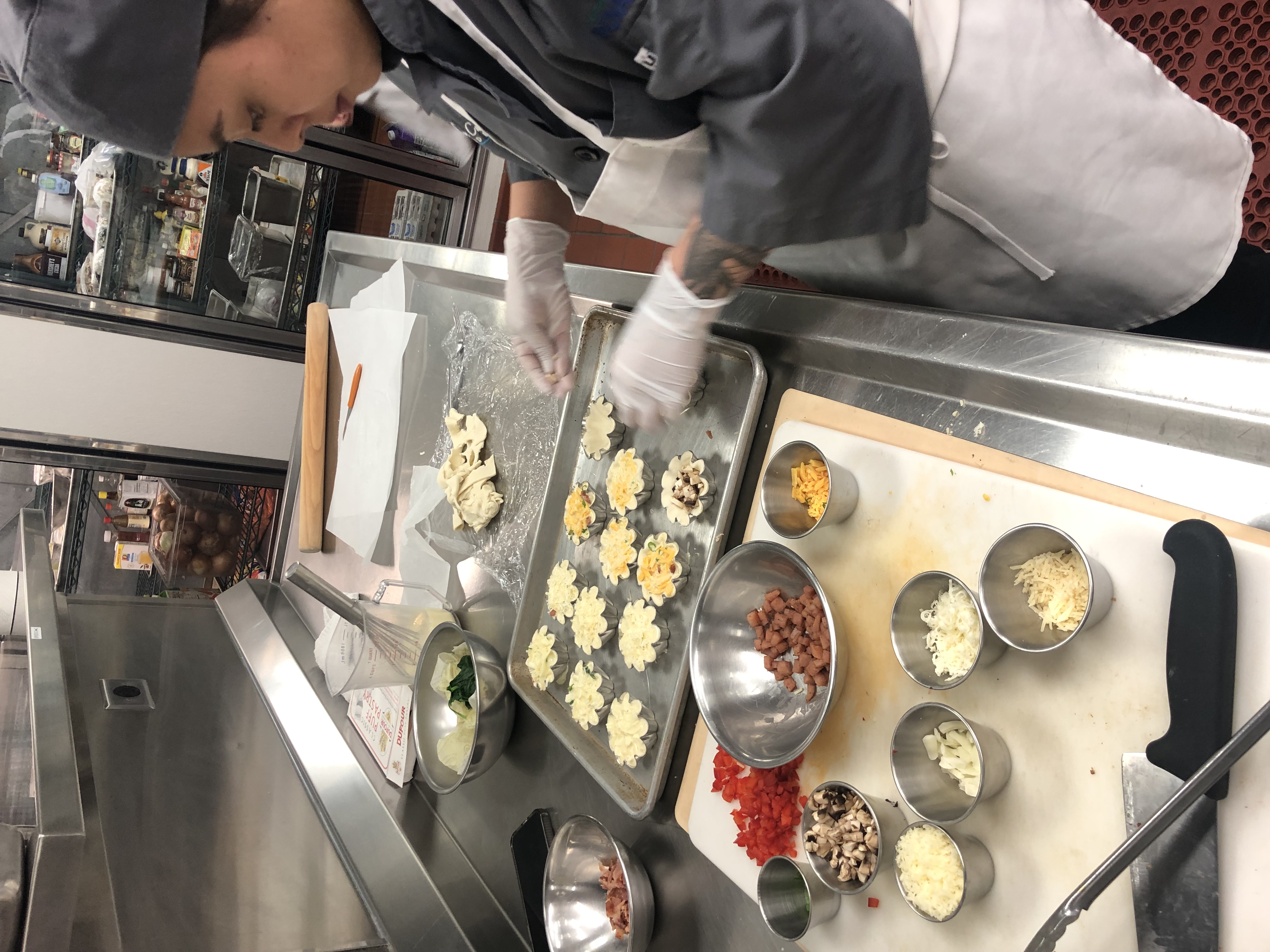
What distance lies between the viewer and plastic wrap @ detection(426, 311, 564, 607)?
1.91 meters

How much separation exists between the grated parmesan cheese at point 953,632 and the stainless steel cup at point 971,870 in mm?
196

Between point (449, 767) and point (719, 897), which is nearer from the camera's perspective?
point (719, 897)

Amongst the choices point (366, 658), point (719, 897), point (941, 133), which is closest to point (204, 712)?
point (366, 658)

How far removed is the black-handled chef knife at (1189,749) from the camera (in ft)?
2.59

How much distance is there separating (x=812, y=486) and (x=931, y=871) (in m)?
0.56

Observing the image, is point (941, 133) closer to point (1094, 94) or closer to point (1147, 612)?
point (1094, 94)

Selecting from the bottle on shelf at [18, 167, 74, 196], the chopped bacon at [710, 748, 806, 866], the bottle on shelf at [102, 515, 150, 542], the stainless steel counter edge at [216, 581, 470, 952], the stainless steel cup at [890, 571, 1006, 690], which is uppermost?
the bottle on shelf at [18, 167, 74, 196]

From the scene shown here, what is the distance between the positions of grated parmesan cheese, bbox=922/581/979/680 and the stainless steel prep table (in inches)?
8.3

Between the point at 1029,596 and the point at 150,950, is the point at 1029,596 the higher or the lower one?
the higher one

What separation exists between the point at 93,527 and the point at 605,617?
2.77 metres

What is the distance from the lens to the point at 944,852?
1.00 metres

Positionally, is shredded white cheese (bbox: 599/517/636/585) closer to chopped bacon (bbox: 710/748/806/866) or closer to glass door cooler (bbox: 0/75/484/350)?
chopped bacon (bbox: 710/748/806/866)

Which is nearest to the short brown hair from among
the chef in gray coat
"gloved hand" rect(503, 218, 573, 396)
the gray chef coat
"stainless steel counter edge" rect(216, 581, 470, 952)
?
the chef in gray coat

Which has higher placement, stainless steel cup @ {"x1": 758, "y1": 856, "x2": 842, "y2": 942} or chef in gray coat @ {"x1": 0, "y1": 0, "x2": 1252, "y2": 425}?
chef in gray coat @ {"x1": 0, "y1": 0, "x2": 1252, "y2": 425}
